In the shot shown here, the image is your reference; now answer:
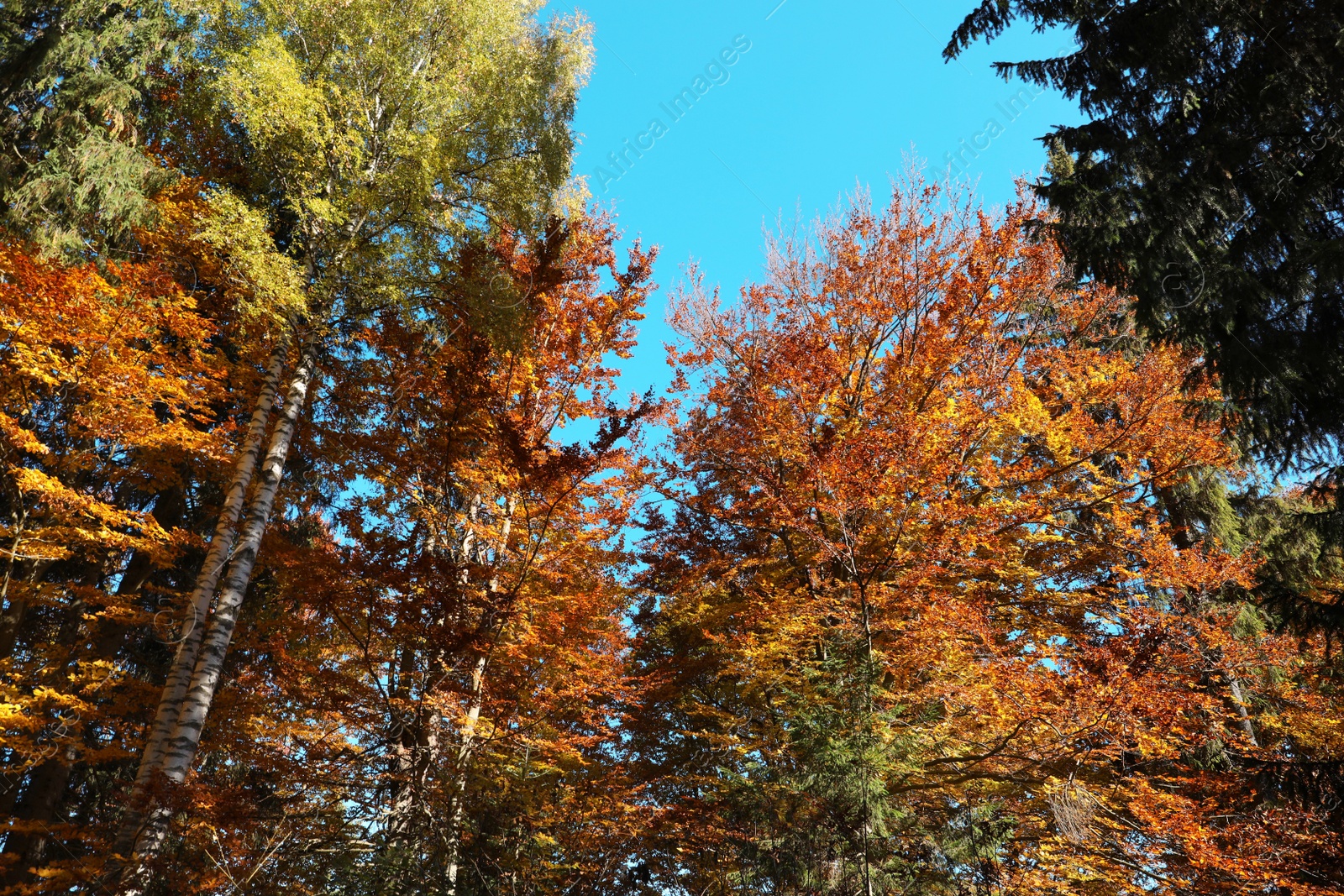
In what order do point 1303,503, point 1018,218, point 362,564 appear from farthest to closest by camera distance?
point 1303,503
point 1018,218
point 362,564

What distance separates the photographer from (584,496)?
29.0 feet

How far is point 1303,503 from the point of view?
10977mm

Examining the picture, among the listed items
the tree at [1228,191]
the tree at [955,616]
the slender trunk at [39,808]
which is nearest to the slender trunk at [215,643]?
the slender trunk at [39,808]

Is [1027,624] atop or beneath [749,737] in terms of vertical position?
atop

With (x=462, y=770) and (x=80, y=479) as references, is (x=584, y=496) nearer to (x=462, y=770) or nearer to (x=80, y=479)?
(x=462, y=770)

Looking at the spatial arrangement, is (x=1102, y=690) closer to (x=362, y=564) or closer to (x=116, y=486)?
(x=362, y=564)

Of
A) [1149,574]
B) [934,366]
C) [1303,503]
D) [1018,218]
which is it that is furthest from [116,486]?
[1303,503]

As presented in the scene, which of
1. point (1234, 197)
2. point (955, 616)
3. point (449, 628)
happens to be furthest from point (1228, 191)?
point (449, 628)

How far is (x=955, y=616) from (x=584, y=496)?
4490 mm

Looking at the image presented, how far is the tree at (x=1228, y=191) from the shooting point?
487cm

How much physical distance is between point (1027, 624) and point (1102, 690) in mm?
3536

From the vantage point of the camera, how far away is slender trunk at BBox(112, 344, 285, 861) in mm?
5598

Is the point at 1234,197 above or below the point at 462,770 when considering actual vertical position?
above

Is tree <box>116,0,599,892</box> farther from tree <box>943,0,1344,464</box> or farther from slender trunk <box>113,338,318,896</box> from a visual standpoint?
tree <box>943,0,1344,464</box>
